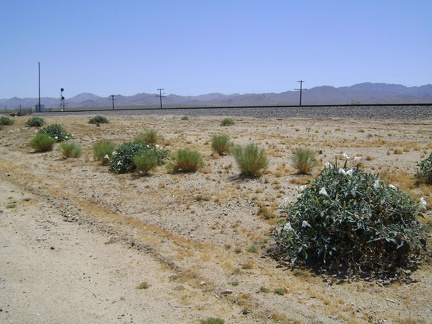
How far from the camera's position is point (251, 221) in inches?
368

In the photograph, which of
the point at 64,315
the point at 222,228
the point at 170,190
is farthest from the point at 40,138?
the point at 64,315

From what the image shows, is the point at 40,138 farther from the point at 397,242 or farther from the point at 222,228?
the point at 397,242

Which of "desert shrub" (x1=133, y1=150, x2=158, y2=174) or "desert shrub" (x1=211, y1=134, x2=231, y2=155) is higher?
"desert shrub" (x1=211, y1=134, x2=231, y2=155)

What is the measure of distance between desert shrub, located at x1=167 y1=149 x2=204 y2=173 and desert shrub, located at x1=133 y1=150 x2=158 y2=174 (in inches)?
20.9

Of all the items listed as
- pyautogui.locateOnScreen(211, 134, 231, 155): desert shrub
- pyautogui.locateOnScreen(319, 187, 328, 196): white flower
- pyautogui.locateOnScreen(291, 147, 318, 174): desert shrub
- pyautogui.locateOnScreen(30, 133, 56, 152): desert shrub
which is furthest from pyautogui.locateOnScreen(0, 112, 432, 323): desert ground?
pyautogui.locateOnScreen(30, 133, 56, 152): desert shrub

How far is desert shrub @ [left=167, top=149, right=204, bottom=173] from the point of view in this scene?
14.5 metres

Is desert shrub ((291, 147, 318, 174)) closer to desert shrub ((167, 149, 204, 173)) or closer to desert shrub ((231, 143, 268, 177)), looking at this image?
desert shrub ((231, 143, 268, 177))

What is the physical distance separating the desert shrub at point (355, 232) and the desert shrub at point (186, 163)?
23.6 feet

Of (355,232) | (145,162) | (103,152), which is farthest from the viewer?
(103,152)

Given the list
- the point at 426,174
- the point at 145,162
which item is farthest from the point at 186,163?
the point at 426,174

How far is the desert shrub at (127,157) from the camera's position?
49.6 ft

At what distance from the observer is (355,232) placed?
705 cm

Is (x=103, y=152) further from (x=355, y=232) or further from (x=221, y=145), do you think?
(x=355, y=232)

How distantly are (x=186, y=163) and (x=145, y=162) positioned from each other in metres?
1.24
